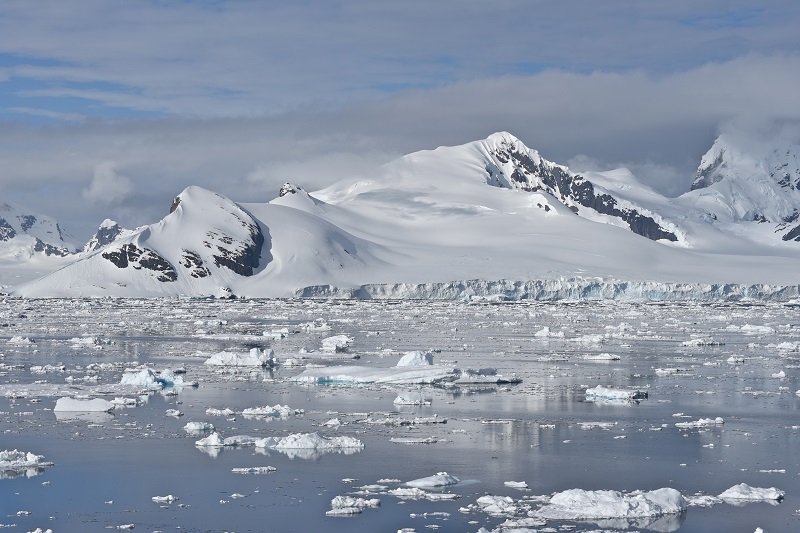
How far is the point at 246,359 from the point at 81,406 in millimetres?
11968

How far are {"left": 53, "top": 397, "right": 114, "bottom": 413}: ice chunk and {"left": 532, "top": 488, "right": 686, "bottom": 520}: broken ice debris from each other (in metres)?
13.9

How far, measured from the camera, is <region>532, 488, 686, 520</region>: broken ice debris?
18031 millimetres

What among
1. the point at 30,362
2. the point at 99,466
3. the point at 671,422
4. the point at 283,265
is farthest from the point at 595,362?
the point at 283,265

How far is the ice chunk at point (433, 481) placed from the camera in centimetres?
1980

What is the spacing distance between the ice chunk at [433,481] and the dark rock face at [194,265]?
356 ft

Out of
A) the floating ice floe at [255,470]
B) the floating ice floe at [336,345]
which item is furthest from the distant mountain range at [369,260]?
the floating ice floe at [255,470]

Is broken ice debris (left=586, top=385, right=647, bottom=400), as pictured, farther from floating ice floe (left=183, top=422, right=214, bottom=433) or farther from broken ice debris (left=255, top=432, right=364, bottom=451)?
floating ice floe (left=183, top=422, right=214, bottom=433)

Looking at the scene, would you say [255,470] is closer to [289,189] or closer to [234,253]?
[234,253]

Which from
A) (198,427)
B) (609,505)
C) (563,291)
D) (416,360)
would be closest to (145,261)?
(563,291)

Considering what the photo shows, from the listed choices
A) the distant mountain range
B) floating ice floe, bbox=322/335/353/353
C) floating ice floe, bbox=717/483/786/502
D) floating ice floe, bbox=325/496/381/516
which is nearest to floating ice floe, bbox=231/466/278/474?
floating ice floe, bbox=325/496/381/516

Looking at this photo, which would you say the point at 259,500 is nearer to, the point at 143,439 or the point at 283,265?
the point at 143,439

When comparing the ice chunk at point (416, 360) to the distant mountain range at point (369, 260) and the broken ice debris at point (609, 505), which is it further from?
the distant mountain range at point (369, 260)

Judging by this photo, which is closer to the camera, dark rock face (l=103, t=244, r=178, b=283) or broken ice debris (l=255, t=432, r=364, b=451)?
broken ice debris (l=255, t=432, r=364, b=451)

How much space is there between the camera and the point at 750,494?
19.2m
